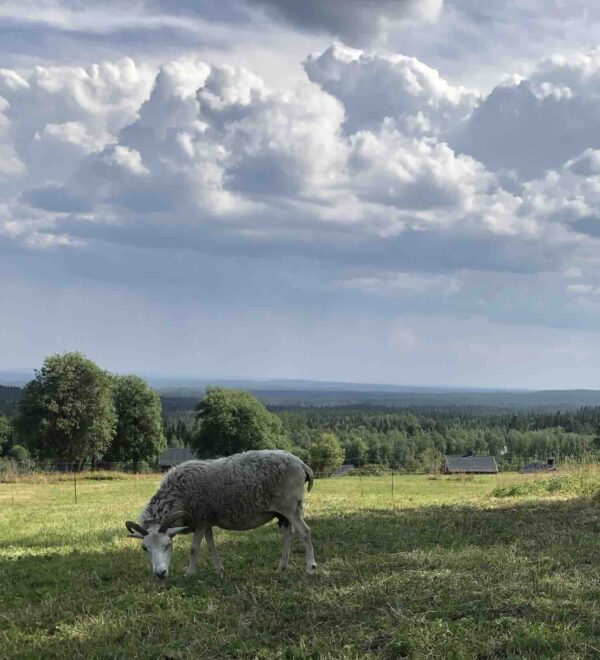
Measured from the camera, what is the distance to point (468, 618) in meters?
6.78

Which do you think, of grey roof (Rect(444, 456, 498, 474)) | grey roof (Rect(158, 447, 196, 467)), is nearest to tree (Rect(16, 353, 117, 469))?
grey roof (Rect(158, 447, 196, 467))

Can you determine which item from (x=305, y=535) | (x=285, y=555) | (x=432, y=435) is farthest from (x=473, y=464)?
(x=285, y=555)

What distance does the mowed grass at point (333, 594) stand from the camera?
20.9 feet

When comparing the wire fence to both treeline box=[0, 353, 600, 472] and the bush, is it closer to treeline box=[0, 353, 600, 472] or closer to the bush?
the bush

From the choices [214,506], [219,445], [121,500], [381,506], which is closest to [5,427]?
[219,445]

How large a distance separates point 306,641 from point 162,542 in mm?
3275

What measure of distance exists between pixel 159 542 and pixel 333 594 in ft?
8.64

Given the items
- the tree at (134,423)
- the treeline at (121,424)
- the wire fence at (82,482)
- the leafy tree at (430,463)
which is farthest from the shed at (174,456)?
the wire fence at (82,482)

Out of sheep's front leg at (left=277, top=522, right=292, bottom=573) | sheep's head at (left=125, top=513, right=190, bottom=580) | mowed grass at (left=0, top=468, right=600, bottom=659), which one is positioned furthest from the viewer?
sheep's front leg at (left=277, top=522, right=292, bottom=573)

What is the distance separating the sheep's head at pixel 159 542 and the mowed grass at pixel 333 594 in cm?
27

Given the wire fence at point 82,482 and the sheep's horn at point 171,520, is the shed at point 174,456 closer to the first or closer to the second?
the wire fence at point 82,482

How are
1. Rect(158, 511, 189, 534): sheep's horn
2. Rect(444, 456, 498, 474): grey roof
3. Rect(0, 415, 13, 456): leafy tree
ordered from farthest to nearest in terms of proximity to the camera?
Rect(0, 415, 13, 456): leafy tree, Rect(444, 456, 498, 474): grey roof, Rect(158, 511, 189, 534): sheep's horn

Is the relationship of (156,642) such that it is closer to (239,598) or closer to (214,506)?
(239,598)

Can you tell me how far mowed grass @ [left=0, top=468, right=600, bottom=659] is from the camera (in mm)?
6379
